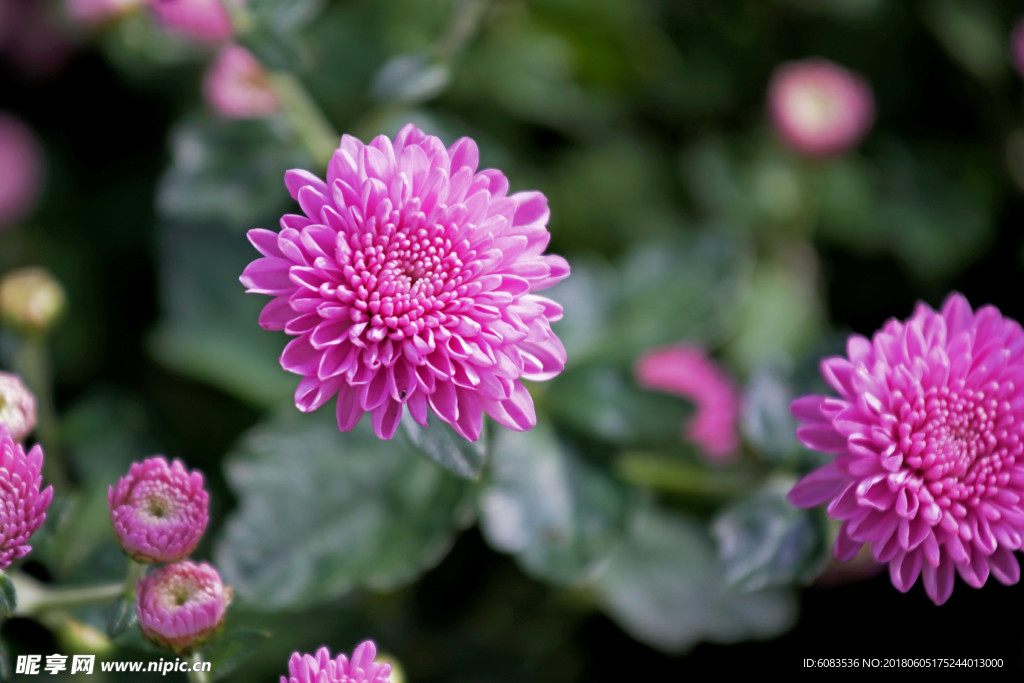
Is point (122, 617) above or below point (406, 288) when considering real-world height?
below

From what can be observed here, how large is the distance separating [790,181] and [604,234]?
1.36ft

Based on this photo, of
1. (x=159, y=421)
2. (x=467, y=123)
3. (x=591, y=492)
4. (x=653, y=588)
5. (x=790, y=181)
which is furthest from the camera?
(x=790, y=181)

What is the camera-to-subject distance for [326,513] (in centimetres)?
111

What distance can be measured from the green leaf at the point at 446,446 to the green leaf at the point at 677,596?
1.61 ft

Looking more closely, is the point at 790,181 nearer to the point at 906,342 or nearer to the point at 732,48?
the point at 732,48

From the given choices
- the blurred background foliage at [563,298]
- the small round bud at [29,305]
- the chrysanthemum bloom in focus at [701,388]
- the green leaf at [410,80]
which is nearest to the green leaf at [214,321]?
the blurred background foliage at [563,298]

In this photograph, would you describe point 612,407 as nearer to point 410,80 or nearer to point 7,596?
point 410,80

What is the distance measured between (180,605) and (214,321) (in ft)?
2.71

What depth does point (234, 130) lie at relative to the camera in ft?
3.93

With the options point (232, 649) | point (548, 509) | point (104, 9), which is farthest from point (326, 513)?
point (104, 9)

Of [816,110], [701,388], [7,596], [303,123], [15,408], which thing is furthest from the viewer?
[816,110]

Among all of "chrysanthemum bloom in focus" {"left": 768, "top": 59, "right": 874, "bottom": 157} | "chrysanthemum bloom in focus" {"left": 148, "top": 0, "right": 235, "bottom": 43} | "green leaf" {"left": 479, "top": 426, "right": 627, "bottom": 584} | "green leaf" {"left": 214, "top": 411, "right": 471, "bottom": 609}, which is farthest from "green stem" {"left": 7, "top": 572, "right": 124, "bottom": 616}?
"chrysanthemum bloom in focus" {"left": 768, "top": 59, "right": 874, "bottom": 157}

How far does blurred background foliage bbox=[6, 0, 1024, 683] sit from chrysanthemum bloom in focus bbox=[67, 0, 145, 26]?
0.03 meters

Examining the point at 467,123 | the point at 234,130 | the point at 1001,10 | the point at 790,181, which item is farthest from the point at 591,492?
the point at 1001,10
